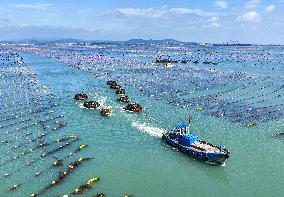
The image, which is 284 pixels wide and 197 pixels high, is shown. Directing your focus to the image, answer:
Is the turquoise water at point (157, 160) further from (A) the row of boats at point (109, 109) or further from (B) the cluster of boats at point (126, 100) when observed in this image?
(A) the row of boats at point (109, 109)

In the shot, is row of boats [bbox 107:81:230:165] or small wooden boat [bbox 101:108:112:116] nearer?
row of boats [bbox 107:81:230:165]

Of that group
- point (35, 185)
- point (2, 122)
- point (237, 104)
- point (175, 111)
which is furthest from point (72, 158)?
point (237, 104)

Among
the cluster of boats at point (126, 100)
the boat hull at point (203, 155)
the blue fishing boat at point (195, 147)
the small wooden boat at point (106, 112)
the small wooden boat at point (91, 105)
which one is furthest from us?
the small wooden boat at point (91, 105)

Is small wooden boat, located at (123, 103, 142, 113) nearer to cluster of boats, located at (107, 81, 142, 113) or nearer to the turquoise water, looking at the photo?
cluster of boats, located at (107, 81, 142, 113)

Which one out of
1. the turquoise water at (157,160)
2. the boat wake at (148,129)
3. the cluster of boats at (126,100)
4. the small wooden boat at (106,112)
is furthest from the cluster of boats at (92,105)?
the boat wake at (148,129)

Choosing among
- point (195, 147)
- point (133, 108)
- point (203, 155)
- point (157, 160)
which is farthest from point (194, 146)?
point (133, 108)

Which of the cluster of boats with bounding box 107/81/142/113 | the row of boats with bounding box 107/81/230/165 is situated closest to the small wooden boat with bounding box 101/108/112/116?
the cluster of boats with bounding box 107/81/142/113
